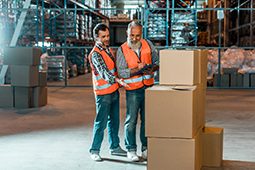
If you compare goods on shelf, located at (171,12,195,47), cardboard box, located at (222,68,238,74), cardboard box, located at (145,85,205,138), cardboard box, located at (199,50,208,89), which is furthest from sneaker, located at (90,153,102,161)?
goods on shelf, located at (171,12,195,47)

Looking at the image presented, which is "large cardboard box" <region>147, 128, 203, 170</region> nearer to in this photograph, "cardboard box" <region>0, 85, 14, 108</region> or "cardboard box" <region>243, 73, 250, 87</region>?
"cardboard box" <region>0, 85, 14, 108</region>

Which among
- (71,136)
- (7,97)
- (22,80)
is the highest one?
(22,80)

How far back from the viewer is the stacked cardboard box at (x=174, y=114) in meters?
2.87

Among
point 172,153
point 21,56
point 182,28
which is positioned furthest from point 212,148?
point 182,28

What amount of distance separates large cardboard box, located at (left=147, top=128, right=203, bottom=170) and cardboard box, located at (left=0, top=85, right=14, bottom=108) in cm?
537

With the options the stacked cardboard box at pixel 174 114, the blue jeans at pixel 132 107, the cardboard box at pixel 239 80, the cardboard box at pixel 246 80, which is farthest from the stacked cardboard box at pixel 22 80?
the cardboard box at pixel 246 80

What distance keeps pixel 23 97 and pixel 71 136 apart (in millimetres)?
3029

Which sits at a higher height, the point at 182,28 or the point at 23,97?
the point at 182,28

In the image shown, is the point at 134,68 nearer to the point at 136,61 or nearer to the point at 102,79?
the point at 136,61

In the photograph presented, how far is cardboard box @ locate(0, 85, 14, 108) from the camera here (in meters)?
7.53

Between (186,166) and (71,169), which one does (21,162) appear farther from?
(186,166)

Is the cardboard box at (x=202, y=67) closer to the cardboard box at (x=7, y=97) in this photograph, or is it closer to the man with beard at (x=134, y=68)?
the man with beard at (x=134, y=68)

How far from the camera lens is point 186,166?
2947 mm

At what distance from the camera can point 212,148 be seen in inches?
138
